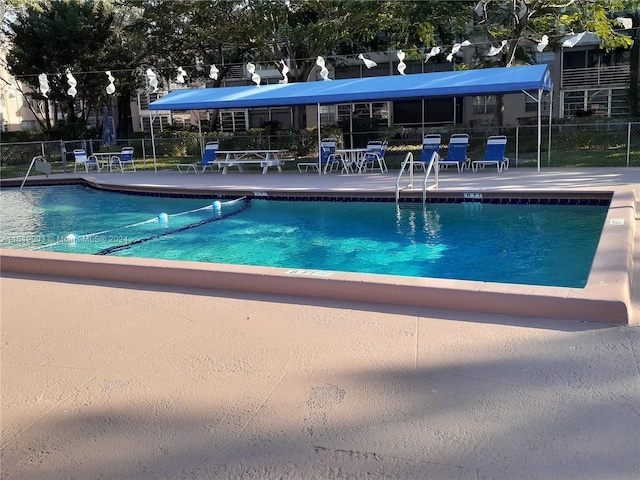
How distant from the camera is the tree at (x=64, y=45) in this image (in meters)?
25.6

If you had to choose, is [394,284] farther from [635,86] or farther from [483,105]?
[483,105]

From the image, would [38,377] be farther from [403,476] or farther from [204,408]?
[403,476]

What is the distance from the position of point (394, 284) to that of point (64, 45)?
26159 mm

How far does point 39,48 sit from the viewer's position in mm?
26094

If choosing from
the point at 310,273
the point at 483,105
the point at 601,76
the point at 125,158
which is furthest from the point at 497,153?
the point at 601,76

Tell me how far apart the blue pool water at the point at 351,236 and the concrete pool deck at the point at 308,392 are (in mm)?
2807

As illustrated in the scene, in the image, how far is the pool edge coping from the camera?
13.1ft

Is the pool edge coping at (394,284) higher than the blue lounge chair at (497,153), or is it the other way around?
the blue lounge chair at (497,153)

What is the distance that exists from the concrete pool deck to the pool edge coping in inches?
4.0

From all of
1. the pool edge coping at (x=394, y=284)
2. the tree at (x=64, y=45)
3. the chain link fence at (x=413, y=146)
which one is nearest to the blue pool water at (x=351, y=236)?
the pool edge coping at (x=394, y=284)

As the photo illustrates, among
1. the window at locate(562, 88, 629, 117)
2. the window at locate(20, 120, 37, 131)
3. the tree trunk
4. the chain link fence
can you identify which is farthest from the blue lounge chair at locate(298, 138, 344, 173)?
the window at locate(20, 120, 37, 131)

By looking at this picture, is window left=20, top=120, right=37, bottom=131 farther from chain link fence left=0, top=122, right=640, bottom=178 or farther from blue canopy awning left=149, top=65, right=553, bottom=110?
blue canopy awning left=149, top=65, right=553, bottom=110

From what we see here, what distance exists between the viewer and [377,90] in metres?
15.0

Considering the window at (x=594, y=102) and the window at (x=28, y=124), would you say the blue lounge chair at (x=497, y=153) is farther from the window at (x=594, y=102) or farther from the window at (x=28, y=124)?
A: the window at (x=28, y=124)
